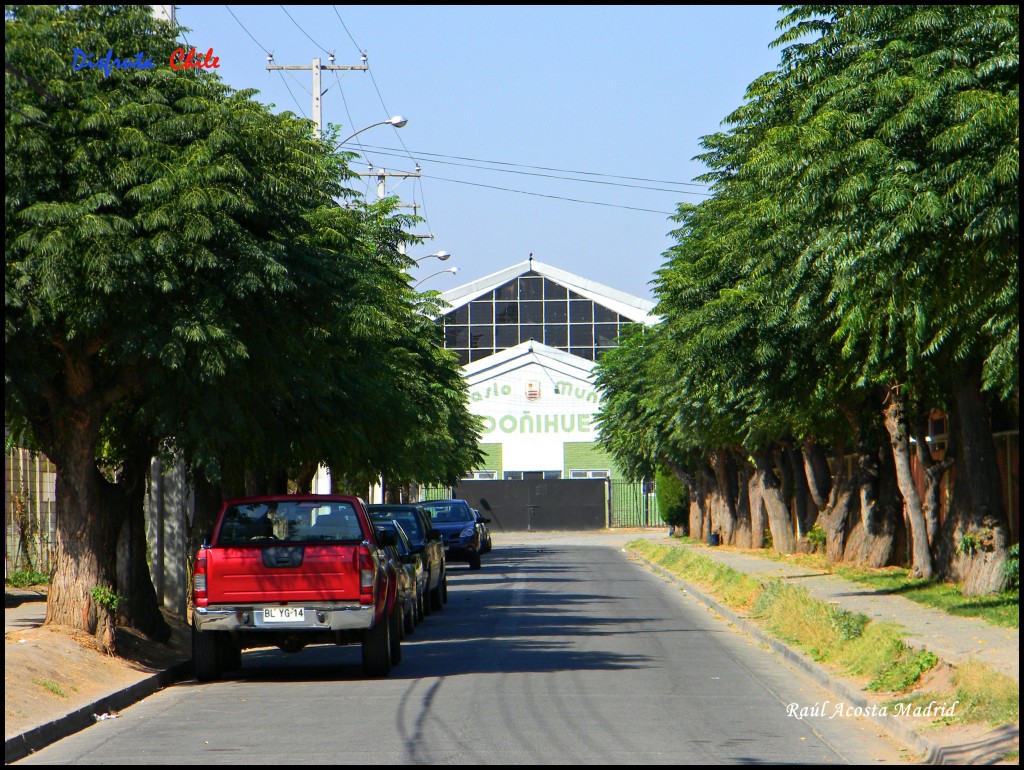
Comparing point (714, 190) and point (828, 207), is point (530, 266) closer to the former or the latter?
point (714, 190)

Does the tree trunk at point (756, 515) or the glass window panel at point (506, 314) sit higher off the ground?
the glass window panel at point (506, 314)

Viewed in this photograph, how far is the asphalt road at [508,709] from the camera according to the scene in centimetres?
914

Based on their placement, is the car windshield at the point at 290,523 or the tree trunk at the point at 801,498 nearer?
the car windshield at the point at 290,523

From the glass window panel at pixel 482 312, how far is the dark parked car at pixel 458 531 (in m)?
45.9

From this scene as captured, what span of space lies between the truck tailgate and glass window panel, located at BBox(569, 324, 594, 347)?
229 feet

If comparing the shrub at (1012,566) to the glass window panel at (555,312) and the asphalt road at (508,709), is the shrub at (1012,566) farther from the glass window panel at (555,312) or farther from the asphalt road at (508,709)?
the glass window panel at (555,312)

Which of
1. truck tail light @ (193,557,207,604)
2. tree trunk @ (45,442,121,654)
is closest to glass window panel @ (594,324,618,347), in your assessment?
tree trunk @ (45,442,121,654)

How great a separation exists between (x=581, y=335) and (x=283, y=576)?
70002mm

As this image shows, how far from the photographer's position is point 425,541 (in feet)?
72.8

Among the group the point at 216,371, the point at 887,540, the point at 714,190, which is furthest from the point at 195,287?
the point at 887,540

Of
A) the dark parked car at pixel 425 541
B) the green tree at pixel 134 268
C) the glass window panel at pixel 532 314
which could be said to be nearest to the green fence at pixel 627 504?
the glass window panel at pixel 532 314

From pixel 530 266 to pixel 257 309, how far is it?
67959mm

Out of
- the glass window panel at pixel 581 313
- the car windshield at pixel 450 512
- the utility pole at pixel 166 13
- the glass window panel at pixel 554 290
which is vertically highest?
the glass window panel at pixel 554 290

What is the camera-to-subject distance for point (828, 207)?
14070mm
